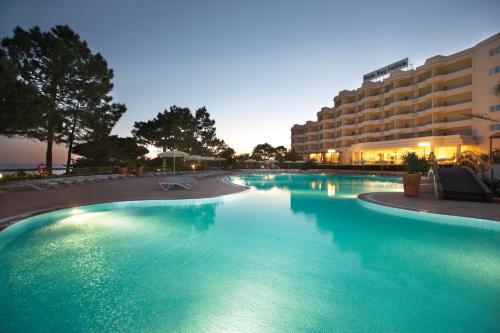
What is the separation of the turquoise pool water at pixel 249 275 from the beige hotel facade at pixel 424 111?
18692mm

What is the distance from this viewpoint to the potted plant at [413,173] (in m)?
10.3

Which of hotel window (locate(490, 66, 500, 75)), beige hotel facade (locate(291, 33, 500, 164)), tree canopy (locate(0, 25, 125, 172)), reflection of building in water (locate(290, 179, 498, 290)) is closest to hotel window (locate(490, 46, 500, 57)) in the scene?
beige hotel facade (locate(291, 33, 500, 164))

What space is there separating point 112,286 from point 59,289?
75 cm

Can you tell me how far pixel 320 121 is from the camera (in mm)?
58969

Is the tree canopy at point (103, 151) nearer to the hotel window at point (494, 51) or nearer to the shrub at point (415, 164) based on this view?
the shrub at point (415, 164)

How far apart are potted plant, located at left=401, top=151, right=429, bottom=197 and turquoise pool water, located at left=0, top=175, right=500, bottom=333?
125 inches

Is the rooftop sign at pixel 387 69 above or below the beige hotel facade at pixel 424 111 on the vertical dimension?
above

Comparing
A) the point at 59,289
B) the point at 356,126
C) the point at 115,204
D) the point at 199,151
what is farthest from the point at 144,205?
the point at 356,126

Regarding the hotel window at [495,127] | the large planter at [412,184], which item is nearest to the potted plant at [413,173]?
the large planter at [412,184]

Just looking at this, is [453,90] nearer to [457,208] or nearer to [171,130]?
[457,208]

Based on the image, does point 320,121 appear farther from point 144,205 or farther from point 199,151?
point 144,205

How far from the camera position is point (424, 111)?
118 ft

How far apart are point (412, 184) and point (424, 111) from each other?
109ft

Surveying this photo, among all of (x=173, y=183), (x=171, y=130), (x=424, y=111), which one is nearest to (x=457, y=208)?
(x=173, y=183)
